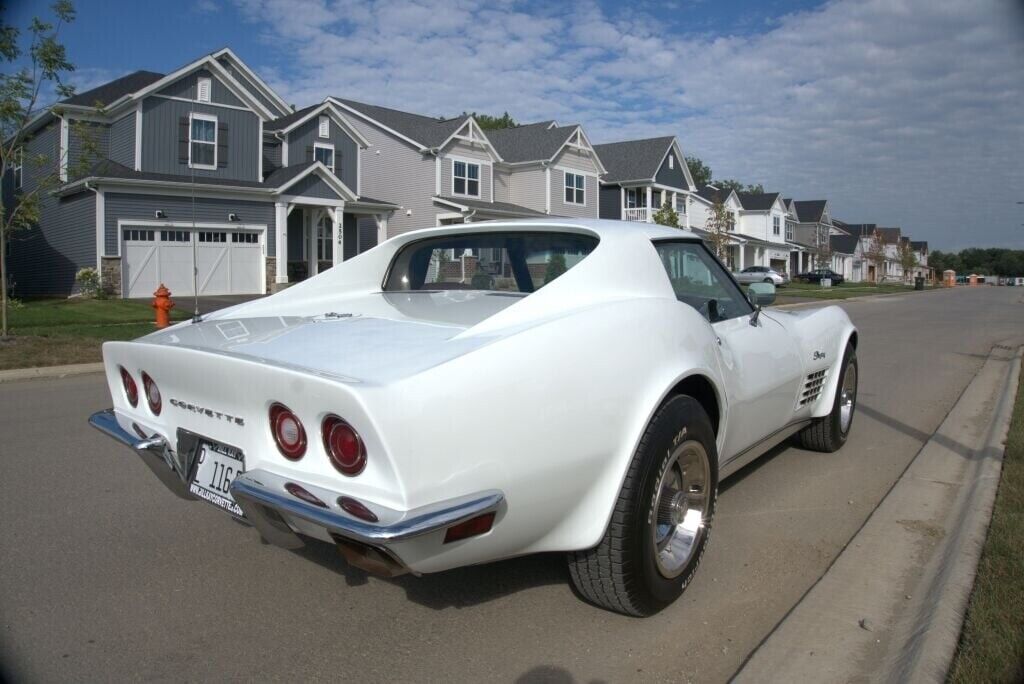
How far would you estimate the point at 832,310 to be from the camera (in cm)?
544

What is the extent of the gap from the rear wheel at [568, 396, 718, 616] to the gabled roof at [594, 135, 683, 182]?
3944 cm

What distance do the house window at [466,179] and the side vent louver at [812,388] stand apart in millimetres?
27929

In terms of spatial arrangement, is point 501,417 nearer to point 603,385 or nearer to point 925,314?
point 603,385

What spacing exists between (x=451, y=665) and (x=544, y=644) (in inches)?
13.9

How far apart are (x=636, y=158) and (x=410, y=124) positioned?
588 inches

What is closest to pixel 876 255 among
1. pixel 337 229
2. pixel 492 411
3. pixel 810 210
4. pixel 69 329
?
pixel 810 210

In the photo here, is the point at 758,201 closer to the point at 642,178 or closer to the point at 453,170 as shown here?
the point at 642,178

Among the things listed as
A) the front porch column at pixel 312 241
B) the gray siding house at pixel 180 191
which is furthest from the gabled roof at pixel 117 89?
the front porch column at pixel 312 241

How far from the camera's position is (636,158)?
4272cm

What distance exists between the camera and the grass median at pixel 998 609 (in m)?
2.54

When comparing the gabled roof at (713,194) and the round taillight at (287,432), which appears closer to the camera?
the round taillight at (287,432)

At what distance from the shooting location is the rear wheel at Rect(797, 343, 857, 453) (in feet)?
17.4

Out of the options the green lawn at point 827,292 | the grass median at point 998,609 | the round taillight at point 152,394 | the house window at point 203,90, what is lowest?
the grass median at point 998,609

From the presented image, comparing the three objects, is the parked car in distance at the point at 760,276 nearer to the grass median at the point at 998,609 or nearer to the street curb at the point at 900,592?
the street curb at the point at 900,592
